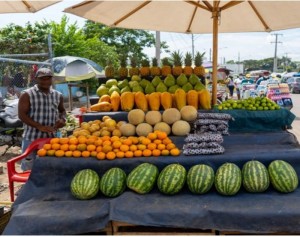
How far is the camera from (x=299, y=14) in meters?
4.86

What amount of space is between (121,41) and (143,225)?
107 feet

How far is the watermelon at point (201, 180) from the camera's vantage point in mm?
2924

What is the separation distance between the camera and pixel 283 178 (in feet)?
9.55

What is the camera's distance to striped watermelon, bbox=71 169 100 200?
3.00 metres

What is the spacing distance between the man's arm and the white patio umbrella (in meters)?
1.45

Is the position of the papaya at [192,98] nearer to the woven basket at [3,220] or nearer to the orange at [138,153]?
the orange at [138,153]

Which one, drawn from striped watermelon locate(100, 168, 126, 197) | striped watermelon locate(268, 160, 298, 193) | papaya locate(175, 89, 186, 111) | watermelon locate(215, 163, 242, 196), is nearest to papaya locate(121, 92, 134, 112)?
papaya locate(175, 89, 186, 111)

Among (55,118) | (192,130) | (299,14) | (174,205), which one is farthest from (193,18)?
(174,205)

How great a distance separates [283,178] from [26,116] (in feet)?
10.6

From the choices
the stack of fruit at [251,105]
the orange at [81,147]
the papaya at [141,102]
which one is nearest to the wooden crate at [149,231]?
the orange at [81,147]

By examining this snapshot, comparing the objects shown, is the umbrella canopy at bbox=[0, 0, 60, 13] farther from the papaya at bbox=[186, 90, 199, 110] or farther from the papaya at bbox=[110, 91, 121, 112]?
the papaya at bbox=[186, 90, 199, 110]

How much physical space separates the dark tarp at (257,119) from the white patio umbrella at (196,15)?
0.69 meters

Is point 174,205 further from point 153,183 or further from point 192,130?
point 192,130

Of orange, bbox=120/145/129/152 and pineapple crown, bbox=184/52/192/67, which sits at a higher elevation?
pineapple crown, bbox=184/52/192/67
